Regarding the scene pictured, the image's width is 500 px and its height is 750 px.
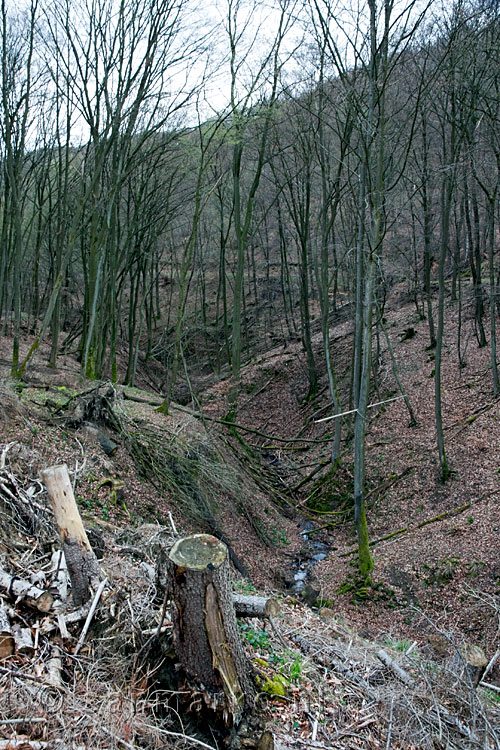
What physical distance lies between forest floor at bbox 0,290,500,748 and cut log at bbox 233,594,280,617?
1.57 ft

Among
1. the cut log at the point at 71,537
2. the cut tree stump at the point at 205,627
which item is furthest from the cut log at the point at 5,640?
the cut tree stump at the point at 205,627

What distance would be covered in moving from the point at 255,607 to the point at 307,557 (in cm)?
639

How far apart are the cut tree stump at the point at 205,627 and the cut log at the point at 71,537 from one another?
0.75 m

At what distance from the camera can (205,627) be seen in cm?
279

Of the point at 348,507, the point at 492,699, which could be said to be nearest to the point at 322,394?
the point at 348,507

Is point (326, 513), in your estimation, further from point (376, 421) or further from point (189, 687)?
point (189, 687)

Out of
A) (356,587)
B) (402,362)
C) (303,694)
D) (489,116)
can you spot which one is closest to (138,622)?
(303,694)

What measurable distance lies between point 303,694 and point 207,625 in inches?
44.2

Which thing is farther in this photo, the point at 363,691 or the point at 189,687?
the point at 363,691

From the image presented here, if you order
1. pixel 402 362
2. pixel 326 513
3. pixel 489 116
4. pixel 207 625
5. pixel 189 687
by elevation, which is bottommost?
pixel 326 513

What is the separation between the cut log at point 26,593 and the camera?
3.08 metres

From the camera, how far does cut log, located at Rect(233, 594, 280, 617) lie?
3.29 metres

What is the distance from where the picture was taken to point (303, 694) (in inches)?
131

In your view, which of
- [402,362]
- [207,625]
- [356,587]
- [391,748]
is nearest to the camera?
[207,625]
